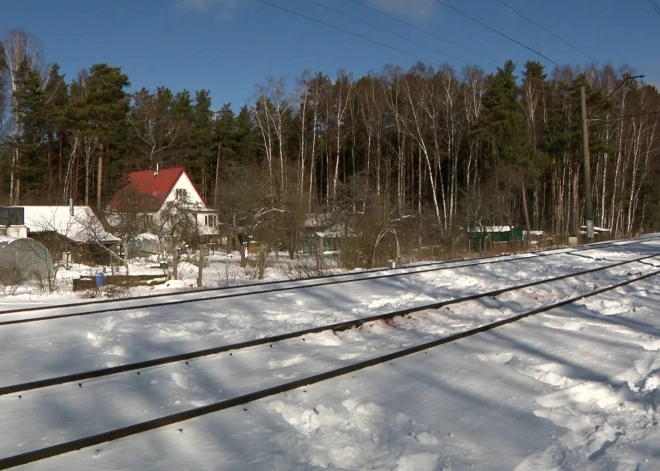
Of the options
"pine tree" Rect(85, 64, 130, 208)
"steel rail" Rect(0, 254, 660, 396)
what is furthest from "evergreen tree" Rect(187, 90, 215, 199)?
"steel rail" Rect(0, 254, 660, 396)

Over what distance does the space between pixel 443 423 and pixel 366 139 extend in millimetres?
56872

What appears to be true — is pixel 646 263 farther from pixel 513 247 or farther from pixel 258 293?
pixel 258 293

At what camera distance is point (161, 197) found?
51.6 m

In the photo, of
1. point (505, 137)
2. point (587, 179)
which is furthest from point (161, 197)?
point (587, 179)

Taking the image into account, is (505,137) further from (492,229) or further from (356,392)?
(356,392)

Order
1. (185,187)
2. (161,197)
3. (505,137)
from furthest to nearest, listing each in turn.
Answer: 1. (185,187)
2. (505,137)
3. (161,197)

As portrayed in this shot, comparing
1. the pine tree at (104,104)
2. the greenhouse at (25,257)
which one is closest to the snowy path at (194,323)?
the greenhouse at (25,257)

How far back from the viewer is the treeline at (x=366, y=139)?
50.6 meters

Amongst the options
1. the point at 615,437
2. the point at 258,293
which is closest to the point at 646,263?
the point at 258,293

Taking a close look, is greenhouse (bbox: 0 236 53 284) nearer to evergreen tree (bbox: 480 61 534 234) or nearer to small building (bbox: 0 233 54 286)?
small building (bbox: 0 233 54 286)

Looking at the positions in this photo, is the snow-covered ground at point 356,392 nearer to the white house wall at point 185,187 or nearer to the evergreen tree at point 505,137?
the evergreen tree at point 505,137

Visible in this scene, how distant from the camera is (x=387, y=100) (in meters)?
55.5

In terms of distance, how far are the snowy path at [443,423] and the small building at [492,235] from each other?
27.9 meters

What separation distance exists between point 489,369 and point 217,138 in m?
62.2
